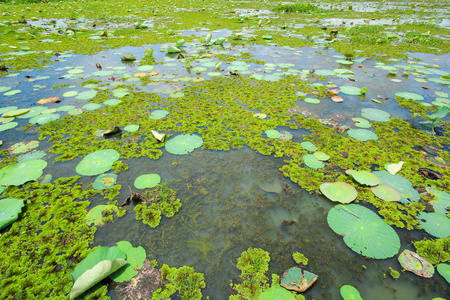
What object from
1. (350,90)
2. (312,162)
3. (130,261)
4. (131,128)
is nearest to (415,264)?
(312,162)

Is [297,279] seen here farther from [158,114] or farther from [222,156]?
[158,114]

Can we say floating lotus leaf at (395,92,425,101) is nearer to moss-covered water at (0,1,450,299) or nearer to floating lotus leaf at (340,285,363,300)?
moss-covered water at (0,1,450,299)

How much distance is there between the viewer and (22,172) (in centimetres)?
252

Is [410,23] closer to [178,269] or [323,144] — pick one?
[323,144]

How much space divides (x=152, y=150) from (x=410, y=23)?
17.0m

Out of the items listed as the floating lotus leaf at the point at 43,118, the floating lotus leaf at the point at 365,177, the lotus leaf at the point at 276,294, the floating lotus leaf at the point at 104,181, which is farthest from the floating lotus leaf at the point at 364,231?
the floating lotus leaf at the point at 43,118

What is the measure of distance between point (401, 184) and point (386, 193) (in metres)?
0.31

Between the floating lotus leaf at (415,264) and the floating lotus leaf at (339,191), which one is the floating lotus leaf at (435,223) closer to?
the floating lotus leaf at (415,264)

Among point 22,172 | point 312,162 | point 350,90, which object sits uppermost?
point 350,90

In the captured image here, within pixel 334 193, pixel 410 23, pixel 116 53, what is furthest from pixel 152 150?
pixel 410 23

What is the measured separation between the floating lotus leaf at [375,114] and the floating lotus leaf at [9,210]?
5.23m

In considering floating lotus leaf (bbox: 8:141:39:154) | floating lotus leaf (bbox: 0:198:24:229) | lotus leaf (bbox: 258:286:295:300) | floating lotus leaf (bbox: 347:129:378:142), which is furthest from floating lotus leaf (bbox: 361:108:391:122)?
floating lotus leaf (bbox: 8:141:39:154)

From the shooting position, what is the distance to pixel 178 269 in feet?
5.63

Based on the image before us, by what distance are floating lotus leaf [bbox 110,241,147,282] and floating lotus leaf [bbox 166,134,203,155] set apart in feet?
4.56
